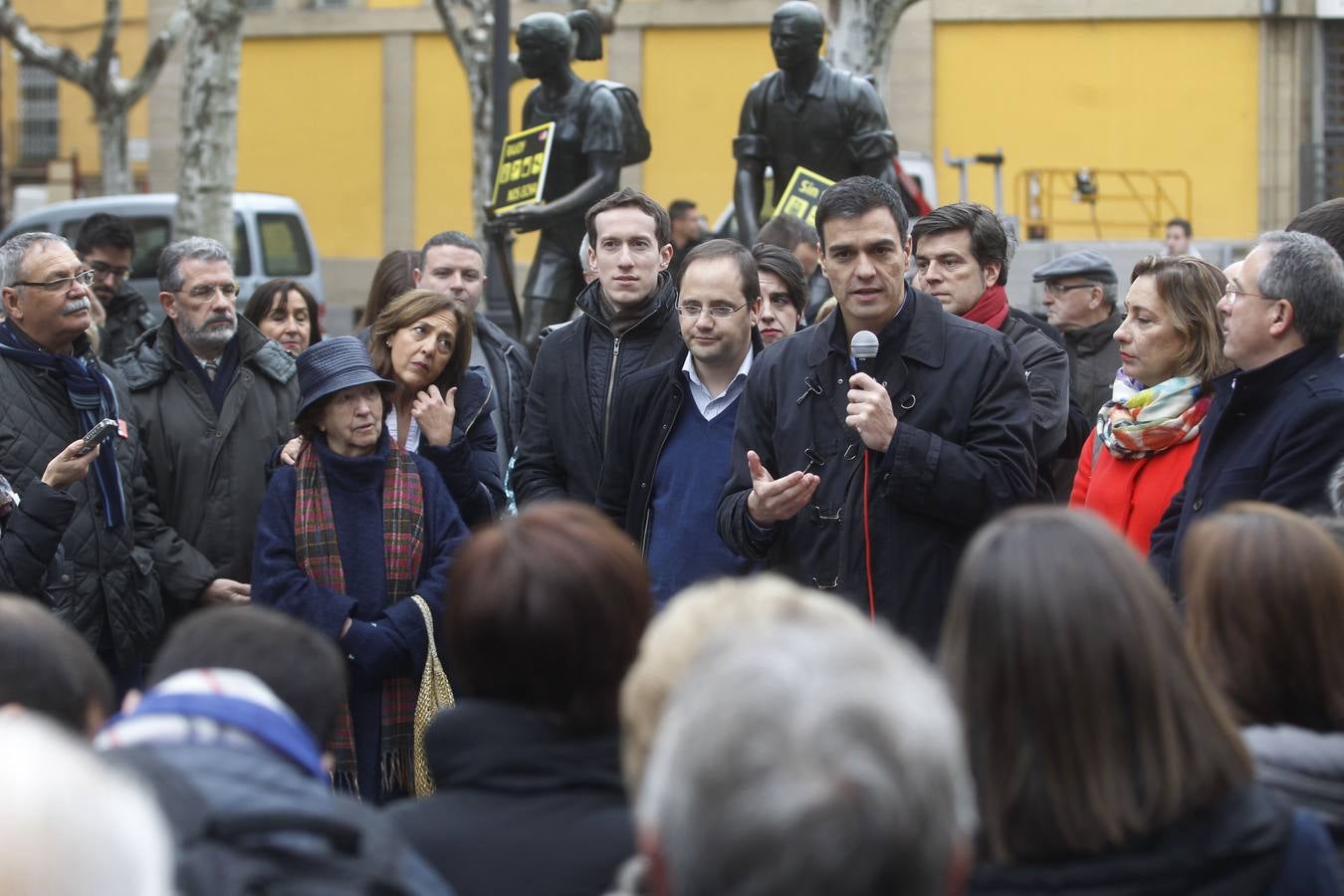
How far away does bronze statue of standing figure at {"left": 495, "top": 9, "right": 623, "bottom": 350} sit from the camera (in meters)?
9.12

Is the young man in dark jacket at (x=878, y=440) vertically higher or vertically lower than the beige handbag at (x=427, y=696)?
higher

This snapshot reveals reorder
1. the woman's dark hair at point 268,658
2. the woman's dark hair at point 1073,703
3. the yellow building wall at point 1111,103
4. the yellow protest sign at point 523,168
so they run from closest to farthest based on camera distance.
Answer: the woman's dark hair at point 1073,703, the woman's dark hair at point 268,658, the yellow protest sign at point 523,168, the yellow building wall at point 1111,103

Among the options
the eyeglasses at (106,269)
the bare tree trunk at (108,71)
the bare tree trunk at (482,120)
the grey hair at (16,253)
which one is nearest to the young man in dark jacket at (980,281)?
the grey hair at (16,253)

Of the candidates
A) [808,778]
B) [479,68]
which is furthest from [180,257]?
[479,68]

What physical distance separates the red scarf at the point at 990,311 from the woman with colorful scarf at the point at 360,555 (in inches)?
81.7

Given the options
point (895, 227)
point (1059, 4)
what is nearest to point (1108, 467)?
point (895, 227)

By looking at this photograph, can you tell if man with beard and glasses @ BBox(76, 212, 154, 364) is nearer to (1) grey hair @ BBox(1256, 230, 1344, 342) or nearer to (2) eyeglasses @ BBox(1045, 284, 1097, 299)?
(2) eyeglasses @ BBox(1045, 284, 1097, 299)

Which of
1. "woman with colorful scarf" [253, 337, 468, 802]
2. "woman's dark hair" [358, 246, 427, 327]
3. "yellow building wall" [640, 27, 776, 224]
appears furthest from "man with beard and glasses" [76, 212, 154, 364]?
"yellow building wall" [640, 27, 776, 224]

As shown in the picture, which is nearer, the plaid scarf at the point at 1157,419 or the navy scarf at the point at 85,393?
the plaid scarf at the point at 1157,419

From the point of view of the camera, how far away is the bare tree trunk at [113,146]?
83.4 feet

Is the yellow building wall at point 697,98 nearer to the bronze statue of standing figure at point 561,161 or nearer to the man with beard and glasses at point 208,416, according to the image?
the bronze statue of standing figure at point 561,161

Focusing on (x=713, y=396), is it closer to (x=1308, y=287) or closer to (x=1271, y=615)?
(x=1308, y=287)

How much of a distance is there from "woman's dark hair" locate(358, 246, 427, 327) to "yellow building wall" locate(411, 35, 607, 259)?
22.1 meters

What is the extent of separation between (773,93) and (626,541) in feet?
22.1
